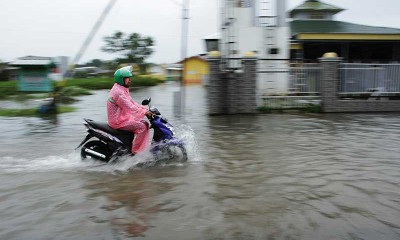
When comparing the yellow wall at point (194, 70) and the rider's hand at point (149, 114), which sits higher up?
the yellow wall at point (194, 70)

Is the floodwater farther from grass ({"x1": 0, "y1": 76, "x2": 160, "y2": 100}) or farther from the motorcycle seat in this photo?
grass ({"x1": 0, "y1": 76, "x2": 160, "y2": 100})

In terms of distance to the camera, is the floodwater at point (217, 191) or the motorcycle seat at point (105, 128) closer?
the floodwater at point (217, 191)

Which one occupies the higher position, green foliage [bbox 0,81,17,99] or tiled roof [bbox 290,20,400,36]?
tiled roof [bbox 290,20,400,36]

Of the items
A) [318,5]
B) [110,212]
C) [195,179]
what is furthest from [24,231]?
[318,5]

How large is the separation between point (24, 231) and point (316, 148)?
598 cm

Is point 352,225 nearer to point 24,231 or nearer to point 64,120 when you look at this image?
point 24,231

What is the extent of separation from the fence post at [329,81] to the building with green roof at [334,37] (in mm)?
4995

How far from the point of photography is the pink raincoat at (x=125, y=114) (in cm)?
676

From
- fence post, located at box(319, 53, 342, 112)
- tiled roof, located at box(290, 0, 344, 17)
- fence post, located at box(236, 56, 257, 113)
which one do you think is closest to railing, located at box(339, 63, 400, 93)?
fence post, located at box(319, 53, 342, 112)

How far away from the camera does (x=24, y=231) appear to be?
4.35 m

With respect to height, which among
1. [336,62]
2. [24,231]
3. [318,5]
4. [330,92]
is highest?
[318,5]

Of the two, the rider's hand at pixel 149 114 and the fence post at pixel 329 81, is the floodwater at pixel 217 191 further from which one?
the fence post at pixel 329 81

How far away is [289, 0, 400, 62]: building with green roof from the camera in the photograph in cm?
1977

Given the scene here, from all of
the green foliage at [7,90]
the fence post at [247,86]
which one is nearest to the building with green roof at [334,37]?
the fence post at [247,86]
